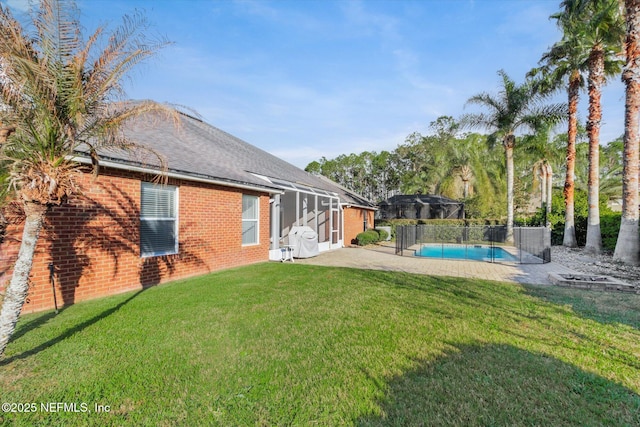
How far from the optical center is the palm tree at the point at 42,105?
354 cm

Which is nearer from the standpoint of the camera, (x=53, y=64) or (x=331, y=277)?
(x=53, y=64)

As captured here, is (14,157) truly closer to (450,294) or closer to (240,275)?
(240,275)

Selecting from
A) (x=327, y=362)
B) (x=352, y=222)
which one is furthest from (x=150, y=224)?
(x=352, y=222)

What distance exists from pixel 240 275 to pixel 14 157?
6.29 meters

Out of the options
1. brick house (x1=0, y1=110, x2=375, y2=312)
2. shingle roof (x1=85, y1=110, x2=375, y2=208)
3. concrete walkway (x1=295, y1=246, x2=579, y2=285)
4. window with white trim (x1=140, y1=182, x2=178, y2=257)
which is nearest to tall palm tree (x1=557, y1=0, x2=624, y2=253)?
concrete walkway (x1=295, y1=246, x2=579, y2=285)

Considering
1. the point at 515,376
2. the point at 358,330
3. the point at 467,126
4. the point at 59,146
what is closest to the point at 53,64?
the point at 59,146

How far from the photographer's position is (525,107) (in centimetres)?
2077

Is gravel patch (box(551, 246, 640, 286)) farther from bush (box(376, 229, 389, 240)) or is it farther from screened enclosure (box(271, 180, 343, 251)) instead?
bush (box(376, 229, 389, 240))

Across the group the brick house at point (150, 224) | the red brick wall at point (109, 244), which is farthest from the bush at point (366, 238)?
the red brick wall at point (109, 244)

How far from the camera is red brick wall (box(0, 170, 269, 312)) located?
5.80 meters

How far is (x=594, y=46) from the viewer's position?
1491cm

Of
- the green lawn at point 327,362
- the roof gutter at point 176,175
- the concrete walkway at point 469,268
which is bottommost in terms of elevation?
the concrete walkway at point 469,268

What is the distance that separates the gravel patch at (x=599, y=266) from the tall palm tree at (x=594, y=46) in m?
1.19

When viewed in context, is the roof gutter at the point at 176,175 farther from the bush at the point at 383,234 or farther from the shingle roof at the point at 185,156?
the bush at the point at 383,234
